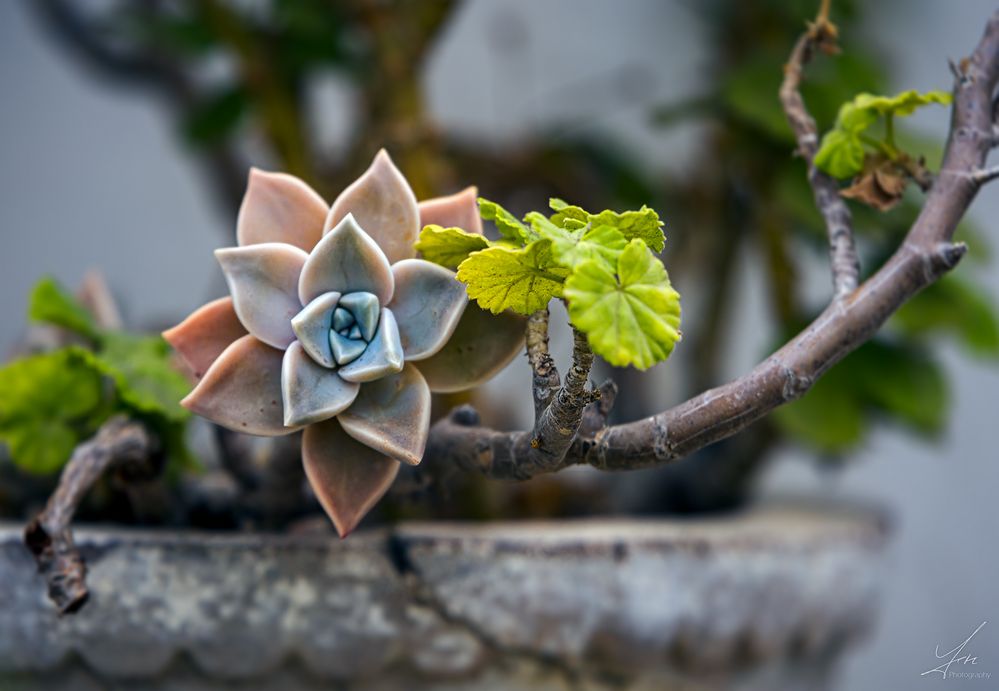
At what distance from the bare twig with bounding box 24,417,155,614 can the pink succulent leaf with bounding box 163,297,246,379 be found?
0.08m

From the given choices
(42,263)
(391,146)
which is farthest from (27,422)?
(42,263)

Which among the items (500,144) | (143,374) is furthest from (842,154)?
(500,144)

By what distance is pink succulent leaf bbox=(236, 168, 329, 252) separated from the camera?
37cm

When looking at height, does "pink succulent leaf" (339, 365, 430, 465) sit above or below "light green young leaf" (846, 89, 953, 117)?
below

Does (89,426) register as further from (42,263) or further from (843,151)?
(42,263)

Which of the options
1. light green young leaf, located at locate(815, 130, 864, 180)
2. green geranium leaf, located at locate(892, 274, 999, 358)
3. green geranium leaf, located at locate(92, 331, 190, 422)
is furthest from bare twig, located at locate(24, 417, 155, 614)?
green geranium leaf, located at locate(892, 274, 999, 358)

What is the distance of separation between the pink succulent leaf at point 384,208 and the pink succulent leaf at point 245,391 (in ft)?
0.19

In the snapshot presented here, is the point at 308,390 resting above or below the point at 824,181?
below

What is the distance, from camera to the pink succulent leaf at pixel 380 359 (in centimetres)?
33

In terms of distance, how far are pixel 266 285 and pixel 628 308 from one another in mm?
153

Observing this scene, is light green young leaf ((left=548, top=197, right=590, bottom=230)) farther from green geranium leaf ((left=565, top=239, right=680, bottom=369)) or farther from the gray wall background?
the gray wall background

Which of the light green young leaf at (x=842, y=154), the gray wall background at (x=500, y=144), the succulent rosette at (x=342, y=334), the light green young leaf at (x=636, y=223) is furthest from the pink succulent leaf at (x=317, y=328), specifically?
the gray wall background at (x=500, y=144)

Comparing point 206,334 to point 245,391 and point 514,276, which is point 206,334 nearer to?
point 245,391

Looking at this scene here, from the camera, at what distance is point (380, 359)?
329mm
